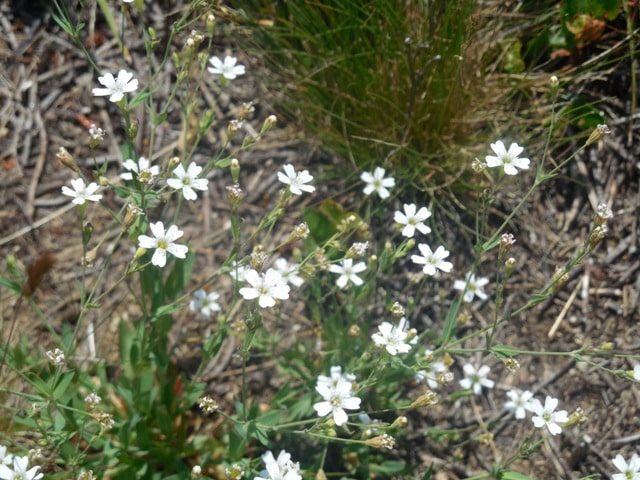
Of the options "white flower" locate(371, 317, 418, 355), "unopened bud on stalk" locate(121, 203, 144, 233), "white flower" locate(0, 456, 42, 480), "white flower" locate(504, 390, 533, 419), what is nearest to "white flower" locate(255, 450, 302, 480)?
"white flower" locate(371, 317, 418, 355)

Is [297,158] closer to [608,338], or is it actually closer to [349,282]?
[349,282]

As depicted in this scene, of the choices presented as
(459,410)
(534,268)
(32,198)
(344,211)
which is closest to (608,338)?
(534,268)

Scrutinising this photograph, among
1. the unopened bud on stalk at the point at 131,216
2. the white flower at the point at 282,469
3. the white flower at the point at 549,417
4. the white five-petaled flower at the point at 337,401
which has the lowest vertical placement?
the white flower at the point at 282,469

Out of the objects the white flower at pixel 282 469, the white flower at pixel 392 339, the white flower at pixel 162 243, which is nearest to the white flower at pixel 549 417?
the white flower at pixel 392 339

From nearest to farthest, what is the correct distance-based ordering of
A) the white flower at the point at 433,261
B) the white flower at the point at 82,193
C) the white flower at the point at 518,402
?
the white flower at the point at 82,193, the white flower at the point at 433,261, the white flower at the point at 518,402

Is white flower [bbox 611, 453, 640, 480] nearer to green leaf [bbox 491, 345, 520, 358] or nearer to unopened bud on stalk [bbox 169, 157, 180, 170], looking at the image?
green leaf [bbox 491, 345, 520, 358]

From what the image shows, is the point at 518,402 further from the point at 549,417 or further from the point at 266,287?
the point at 266,287

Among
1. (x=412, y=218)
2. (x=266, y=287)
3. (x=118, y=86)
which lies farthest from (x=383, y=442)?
(x=118, y=86)

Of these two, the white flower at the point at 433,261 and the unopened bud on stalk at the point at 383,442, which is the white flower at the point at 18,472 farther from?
the white flower at the point at 433,261
